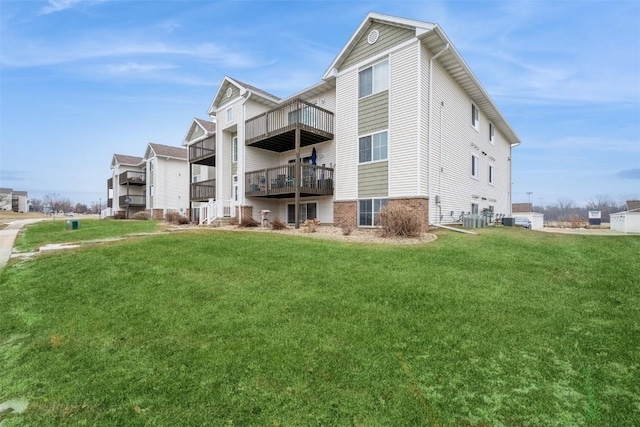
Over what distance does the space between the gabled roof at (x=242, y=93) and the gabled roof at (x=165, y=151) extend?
15.8m

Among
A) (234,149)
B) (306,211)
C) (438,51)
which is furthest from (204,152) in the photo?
(438,51)

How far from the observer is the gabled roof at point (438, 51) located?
12.8 m

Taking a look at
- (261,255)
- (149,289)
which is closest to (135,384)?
(149,289)

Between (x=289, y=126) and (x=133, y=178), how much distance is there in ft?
106

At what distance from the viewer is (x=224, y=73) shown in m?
21.7

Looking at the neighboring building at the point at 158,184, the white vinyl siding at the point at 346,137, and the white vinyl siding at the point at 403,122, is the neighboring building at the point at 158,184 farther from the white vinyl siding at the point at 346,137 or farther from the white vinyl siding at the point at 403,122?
the white vinyl siding at the point at 403,122

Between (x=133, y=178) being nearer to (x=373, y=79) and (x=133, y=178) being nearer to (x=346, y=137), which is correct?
(x=346, y=137)

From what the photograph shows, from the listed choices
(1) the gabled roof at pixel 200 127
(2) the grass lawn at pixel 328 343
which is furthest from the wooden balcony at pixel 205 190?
(2) the grass lawn at pixel 328 343

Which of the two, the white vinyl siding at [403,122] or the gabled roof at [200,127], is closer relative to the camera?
the white vinyl siding at [403,122]

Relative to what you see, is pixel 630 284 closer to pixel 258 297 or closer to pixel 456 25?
pixel 258 297

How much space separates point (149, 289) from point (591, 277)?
29.9 feet

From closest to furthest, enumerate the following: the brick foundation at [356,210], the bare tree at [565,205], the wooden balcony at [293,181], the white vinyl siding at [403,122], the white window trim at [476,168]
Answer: the brick foundation at [356,210], the white vinyl siding at [403,122], the wooden balcony at [293,181], the white window trim at [476,168], the bare tree at [565,205]

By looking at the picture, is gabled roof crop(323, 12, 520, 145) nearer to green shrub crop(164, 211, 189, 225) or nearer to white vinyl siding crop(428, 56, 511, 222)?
white vinyl siding crop(428, 56, 511, 222)

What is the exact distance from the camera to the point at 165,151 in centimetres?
3597
